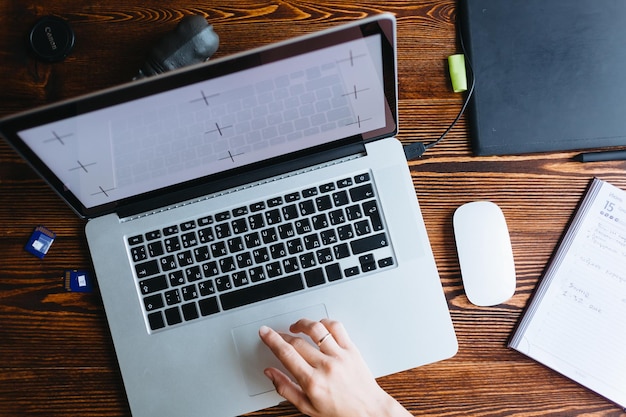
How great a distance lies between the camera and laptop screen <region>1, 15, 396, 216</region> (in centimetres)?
53

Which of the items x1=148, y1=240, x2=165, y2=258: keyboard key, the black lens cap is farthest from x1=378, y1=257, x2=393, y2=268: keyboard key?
→ the black lens cap

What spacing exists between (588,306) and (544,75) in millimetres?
353

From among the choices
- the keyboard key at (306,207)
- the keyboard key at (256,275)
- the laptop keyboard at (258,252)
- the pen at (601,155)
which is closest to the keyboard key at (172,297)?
the laptop keyboard at (258,252)

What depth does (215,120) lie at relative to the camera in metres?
0.62

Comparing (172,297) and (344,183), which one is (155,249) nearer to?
(172,297)

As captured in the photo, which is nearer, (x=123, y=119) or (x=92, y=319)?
(x=123, y=119)

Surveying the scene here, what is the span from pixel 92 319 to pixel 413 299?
18.5 inches

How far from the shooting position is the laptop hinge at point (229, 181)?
0.73 metres

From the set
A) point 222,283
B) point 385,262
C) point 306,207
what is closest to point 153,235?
point 222,283

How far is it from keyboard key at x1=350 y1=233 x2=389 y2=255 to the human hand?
11cm

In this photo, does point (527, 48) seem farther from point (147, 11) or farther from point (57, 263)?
point (57, 263)

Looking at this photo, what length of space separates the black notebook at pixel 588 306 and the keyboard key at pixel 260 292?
0.35m

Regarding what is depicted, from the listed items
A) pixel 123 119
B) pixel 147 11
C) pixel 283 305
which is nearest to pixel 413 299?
pixel 283 305

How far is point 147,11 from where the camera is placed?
2.54 feet
